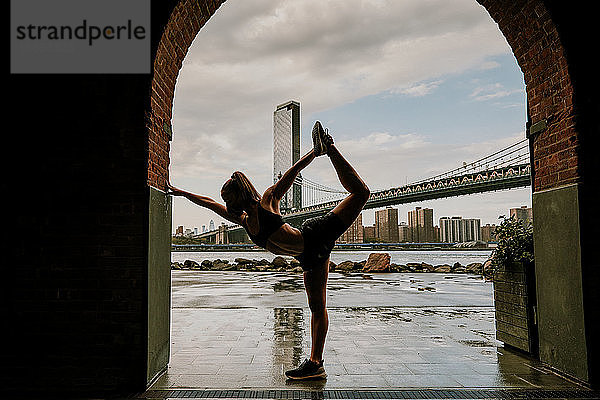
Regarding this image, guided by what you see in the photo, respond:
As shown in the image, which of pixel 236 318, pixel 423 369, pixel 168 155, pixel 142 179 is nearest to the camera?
pixel 142 179

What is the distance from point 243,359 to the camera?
15.6ft

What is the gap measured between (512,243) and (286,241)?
103 inches

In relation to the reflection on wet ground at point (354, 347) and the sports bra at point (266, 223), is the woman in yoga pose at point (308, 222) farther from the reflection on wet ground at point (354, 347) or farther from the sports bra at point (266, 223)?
the reflection on wet ground at point (354, 347)

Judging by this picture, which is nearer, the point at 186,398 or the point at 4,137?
the point at 186,398

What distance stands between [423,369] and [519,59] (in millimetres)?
3091

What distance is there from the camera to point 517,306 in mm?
5074

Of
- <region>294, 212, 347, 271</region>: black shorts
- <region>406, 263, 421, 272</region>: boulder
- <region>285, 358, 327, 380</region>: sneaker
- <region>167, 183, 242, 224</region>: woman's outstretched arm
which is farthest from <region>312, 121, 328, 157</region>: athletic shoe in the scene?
<region>406, 263, 421, 272</region>: boulder

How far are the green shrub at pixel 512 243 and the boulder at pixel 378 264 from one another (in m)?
14.7

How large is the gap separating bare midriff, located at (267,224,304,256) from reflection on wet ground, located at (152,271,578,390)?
1061 millimetres

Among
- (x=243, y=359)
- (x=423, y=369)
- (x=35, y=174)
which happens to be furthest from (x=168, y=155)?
(x=423, y=369)

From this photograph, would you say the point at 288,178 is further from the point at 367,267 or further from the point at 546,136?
the point at 367,267

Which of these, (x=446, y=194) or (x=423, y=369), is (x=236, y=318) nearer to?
(x=423, y=369)
